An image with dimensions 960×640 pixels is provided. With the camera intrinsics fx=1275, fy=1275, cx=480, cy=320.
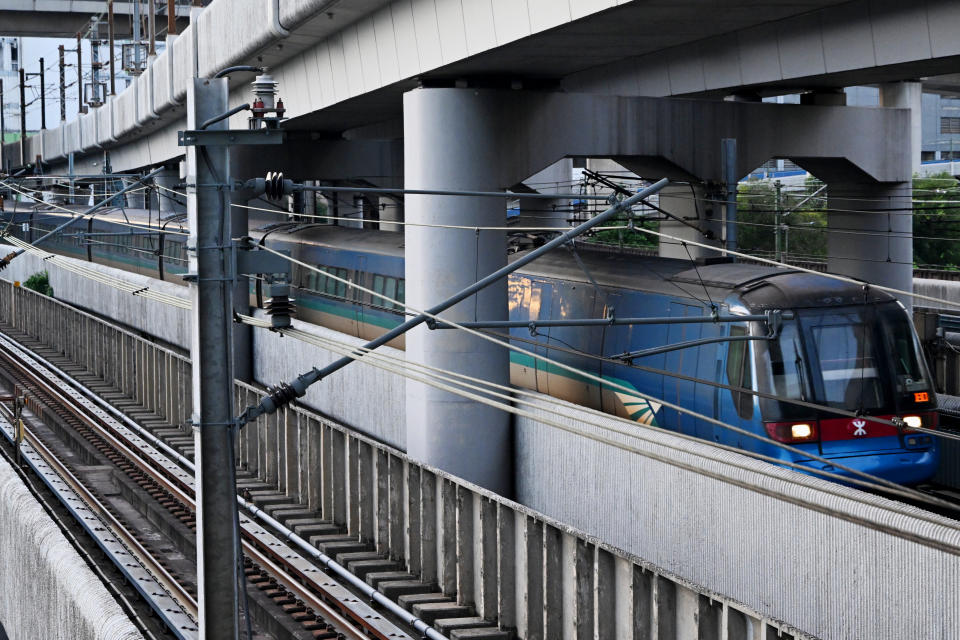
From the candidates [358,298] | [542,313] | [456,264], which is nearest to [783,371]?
[456,264]

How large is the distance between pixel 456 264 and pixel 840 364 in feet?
17.1

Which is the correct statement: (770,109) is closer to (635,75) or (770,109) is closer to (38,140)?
(635,75)

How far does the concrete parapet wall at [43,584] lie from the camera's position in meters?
12.0

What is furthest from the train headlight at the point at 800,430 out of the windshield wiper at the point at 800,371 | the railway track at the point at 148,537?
the railway track at the point at 148,537

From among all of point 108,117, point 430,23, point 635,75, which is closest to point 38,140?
point 108,117

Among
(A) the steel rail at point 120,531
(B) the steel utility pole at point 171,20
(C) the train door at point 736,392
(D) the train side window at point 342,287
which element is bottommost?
(A) the steel rail at point 120,531

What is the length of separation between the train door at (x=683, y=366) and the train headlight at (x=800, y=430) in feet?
4.98

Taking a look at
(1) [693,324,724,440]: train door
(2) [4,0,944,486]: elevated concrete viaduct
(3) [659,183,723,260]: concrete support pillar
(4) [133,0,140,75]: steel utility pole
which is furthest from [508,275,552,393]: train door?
(4) [133,0,140,75]: steel utility pole

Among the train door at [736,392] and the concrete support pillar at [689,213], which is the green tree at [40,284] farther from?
the train door at [736,392]

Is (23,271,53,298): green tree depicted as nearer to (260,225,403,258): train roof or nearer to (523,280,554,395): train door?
(260,225,403,258): train roof

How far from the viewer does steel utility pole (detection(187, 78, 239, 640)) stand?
376 inches

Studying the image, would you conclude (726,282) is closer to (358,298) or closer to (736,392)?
(736,392)

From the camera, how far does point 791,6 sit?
12289mm

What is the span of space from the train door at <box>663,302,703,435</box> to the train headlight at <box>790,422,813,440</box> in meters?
1.52
